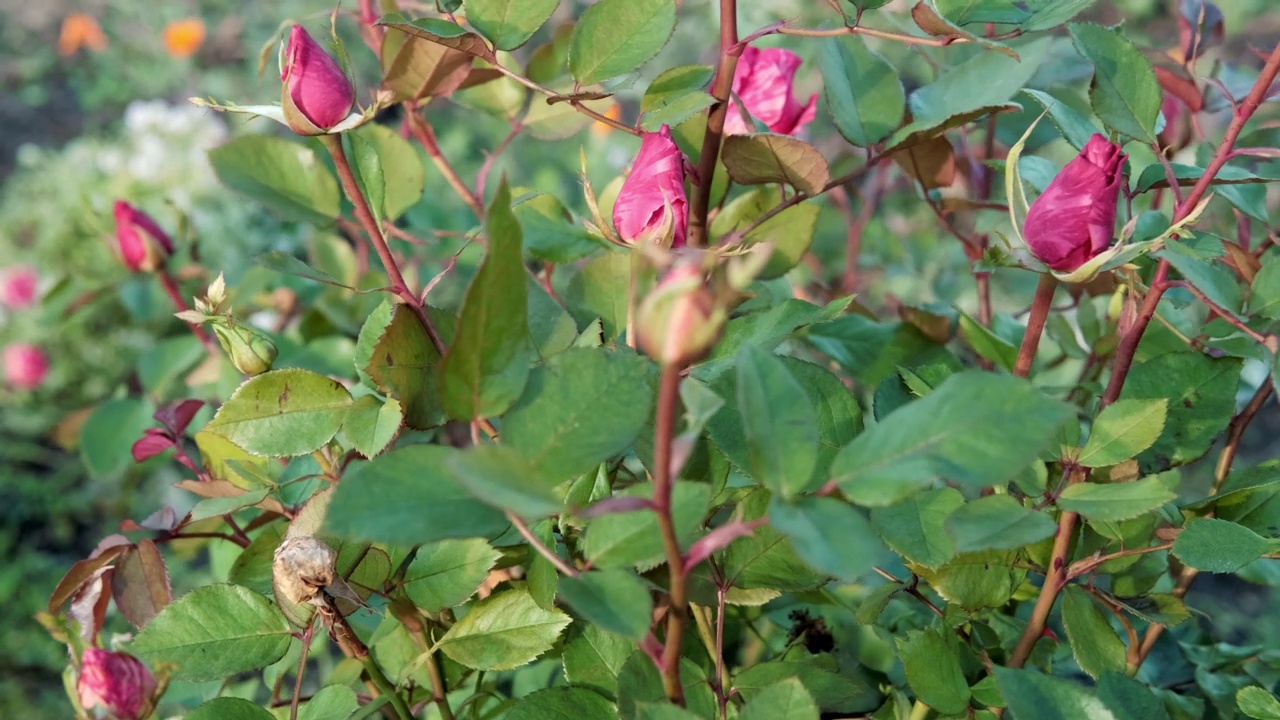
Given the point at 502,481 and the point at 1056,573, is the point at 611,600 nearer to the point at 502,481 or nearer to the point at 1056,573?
the point at 502,481

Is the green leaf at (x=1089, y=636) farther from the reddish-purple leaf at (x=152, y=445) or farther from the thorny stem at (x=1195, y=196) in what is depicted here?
the reddish-purple leaf at (x=152, y=445)

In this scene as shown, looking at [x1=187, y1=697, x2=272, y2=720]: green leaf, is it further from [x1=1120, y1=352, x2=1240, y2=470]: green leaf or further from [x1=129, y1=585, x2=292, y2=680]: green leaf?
[x1=1120, y1=352, x2=1240, y2=470]: green leaf

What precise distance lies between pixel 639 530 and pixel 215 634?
216 mm

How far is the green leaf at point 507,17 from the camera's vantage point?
44 centimetres

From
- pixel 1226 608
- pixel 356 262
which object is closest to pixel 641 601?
pixel 356 262

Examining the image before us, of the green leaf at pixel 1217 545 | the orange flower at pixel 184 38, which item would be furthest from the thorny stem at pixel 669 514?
the orange flower at pixel 184 38

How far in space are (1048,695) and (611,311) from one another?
0.83 feet

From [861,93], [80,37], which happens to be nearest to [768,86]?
[861,93]

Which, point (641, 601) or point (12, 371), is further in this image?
point (12, 371)

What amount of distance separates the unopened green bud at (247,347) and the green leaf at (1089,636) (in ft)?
1.25

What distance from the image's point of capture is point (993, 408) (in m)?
0.27

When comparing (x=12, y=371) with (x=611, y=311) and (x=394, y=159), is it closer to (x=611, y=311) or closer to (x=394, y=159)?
(x=394, y=159)

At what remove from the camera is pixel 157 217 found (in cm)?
207

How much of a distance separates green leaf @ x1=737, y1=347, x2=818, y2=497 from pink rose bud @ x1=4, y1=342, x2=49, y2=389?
2042 mm
